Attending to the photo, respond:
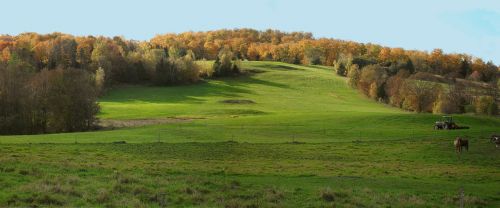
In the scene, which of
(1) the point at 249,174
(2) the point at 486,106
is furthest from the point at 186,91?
(1) the point at 249,174

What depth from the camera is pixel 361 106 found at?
12556 cm

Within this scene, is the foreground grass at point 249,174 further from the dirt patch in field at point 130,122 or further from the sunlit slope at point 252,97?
the sunlit slope at point 252,97

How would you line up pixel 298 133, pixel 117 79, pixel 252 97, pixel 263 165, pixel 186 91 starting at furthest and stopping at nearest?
pixel 117 79 → pixel 186 91 → pixel 252 97 → pixel 298 133 → pixel 263 165

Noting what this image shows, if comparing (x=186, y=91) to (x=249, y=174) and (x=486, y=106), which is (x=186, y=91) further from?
(x=249, y=174)

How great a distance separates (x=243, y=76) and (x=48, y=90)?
98.7 m

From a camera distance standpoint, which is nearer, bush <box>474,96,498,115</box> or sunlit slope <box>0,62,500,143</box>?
sunlit slope <box>0,62,500,143</box>

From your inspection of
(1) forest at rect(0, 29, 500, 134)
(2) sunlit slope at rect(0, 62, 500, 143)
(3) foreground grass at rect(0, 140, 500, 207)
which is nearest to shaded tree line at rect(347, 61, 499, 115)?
(1) forest at rect(0, 29, 500, 134)

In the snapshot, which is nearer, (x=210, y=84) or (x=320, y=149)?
(x=320, y=149)

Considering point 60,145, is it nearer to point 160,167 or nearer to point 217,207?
point 160,167

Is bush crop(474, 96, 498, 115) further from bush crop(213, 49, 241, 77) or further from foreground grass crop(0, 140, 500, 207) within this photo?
bush crop(213, 49, 241, 77)

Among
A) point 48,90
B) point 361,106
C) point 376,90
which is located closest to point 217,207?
point 48,90

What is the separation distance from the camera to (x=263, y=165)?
37125mm

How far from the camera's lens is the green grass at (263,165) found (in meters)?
22.8

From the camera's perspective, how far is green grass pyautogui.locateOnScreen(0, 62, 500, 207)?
22.8 metres
